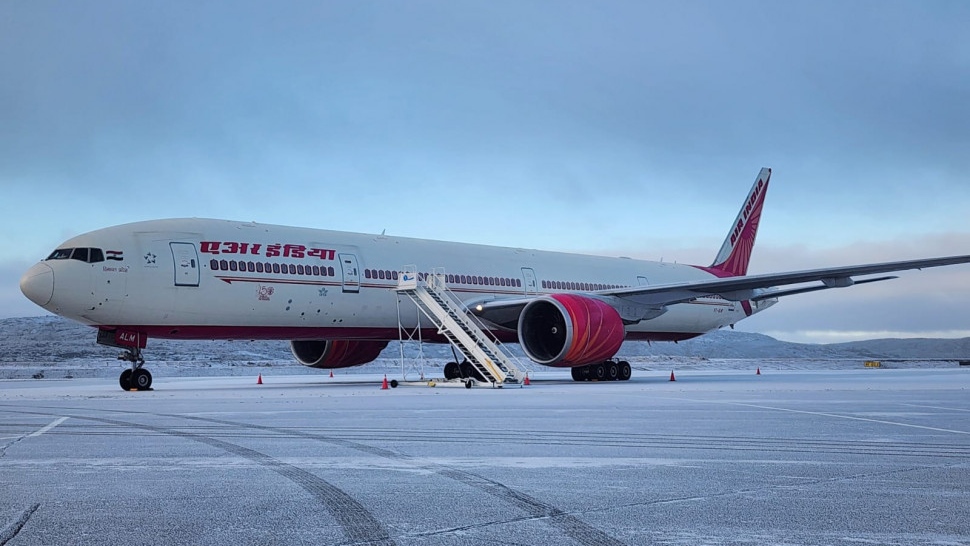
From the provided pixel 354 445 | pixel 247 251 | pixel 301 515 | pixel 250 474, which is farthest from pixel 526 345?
pixel 301 515

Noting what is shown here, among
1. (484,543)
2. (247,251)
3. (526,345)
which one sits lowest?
(484,543)

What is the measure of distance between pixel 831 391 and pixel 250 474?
44.0 ft

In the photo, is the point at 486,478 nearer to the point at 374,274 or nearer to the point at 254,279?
the point at 254,279

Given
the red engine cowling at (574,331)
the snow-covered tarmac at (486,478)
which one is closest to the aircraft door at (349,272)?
the red engine cowling at (574,331)

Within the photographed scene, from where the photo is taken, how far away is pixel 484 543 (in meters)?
3.78

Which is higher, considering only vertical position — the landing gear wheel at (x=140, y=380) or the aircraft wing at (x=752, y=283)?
the aircraft wing at (x=752, y=283)

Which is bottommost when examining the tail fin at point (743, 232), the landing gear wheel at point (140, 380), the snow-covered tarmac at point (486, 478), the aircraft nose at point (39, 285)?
the snow-covered tarmac at point (486, 478)

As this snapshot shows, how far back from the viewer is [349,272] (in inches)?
827

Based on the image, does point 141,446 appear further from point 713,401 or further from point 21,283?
point 21,283

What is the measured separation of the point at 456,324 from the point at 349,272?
272cm

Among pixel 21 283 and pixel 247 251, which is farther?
pixel 247 251

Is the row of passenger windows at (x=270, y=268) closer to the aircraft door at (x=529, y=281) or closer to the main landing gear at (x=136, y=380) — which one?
the main landing gear at (x=136, y=380)

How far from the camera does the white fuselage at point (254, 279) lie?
17656mm

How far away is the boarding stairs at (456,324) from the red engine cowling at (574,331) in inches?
30.6
